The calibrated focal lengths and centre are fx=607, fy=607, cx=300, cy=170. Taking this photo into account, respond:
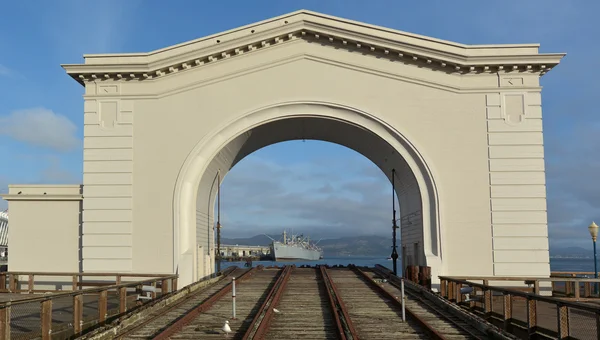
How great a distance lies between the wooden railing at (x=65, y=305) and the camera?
12.0m

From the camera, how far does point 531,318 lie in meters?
12.6

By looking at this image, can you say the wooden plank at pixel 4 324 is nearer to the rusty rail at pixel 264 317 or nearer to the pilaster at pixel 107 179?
the rusty rail at pixel 264 317

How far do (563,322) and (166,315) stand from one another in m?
9.28

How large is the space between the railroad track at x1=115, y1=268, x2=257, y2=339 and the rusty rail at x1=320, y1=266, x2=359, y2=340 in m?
3.62

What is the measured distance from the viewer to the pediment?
23234 millimetres

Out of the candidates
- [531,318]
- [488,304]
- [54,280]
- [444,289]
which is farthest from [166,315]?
[54,280]

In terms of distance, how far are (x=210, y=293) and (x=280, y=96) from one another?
8.46 metres

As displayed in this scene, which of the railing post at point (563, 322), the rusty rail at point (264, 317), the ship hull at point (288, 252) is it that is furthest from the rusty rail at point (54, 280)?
the ship hull at point (288, 252)

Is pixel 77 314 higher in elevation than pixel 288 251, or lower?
higher

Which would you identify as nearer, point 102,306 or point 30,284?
point 102,306

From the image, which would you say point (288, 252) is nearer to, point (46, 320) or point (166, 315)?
point (166, 315)

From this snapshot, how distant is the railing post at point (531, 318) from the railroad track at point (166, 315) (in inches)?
305

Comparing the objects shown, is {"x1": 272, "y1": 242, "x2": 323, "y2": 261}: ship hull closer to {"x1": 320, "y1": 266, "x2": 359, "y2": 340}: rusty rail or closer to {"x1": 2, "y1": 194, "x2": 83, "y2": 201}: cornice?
{"x1": 2, "y1": 194, "x2": 83, "y2": 201}: cornice

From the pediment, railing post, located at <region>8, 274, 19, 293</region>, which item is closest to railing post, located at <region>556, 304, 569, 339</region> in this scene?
the pediment
